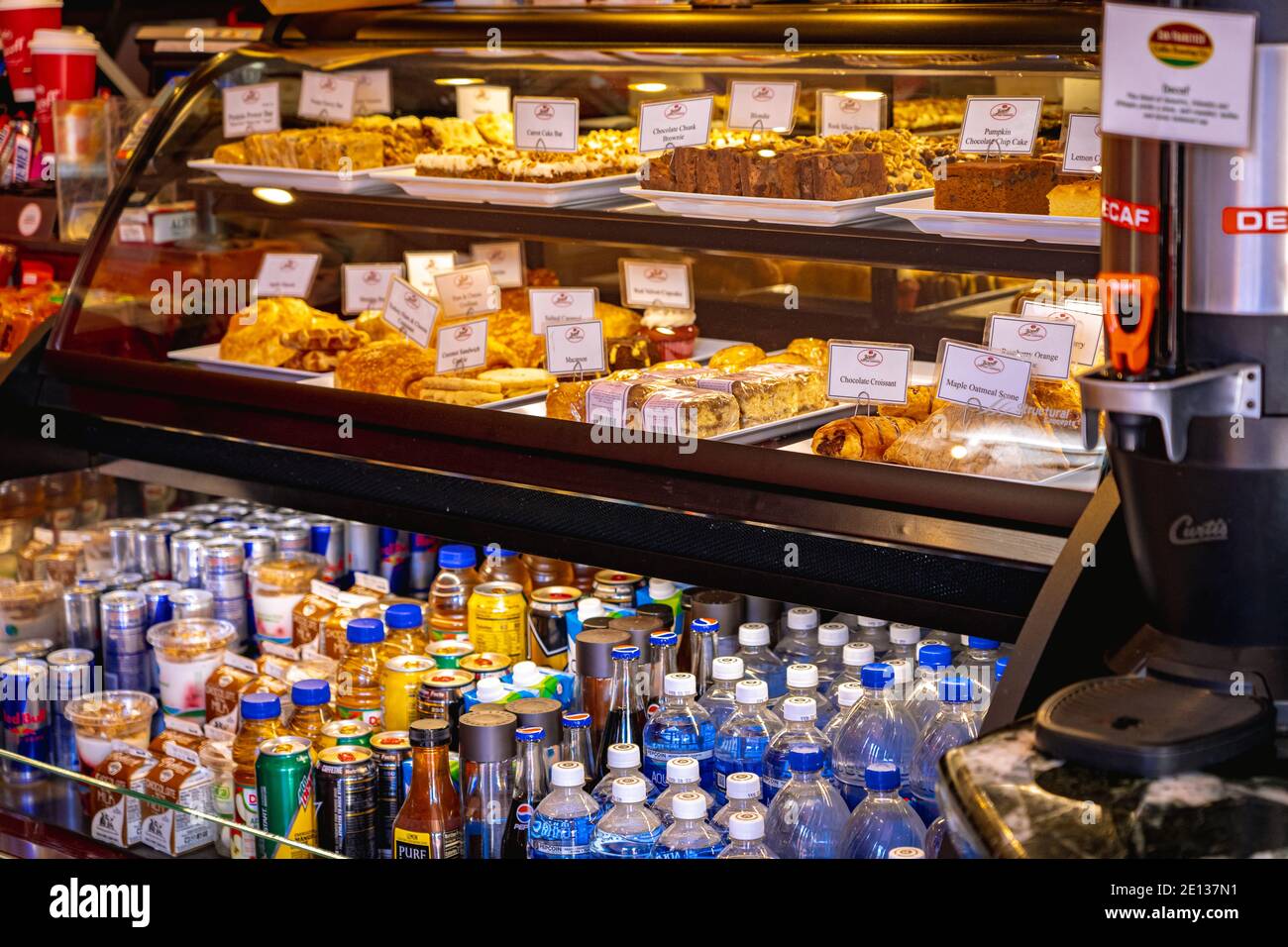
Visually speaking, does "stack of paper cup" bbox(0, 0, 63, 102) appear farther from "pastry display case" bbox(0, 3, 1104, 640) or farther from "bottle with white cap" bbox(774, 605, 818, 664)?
"bottle with white cap" bbox(774, 605, 818, 664)

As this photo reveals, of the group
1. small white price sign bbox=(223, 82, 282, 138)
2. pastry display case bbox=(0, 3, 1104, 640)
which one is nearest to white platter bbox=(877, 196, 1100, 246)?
pastry display case bbox=(0, 3, 1104, 640)

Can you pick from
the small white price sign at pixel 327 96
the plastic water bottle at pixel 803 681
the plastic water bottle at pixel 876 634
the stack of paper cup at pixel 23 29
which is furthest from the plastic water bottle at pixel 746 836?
the stack of paper cup at pixel 23 29

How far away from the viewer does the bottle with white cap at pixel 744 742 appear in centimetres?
234

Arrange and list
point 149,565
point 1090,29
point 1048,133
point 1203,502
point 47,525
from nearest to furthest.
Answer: point 1203,502 → point 1090,29 → point 1048,133 → point 149,565 → point 47,525

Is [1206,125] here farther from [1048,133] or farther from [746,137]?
[746,137]

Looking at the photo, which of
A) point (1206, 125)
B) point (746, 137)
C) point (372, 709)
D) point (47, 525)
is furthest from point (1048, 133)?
point (47, 525)

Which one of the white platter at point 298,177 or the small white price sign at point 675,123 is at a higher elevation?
the small white price sign at point 675,123

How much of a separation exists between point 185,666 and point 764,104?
1526 millimetres

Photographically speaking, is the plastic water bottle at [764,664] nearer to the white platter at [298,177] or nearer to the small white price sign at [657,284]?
the small white price sign at [657,284]

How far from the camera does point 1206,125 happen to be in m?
1.39

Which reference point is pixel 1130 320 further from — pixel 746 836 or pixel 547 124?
pixel 547 124

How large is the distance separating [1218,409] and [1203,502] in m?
0.10

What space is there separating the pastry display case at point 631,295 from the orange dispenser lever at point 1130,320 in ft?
1.86

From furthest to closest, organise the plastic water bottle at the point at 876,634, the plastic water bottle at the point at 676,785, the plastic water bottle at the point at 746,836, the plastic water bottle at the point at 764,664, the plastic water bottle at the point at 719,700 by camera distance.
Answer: the plastic water bottle at the point at 876,634 → the plastic water bottle at the point at 764,664 → the plastic water bottle at the point at 719,700 → the plastic water bottle at the point at 676,785 → the plastic water bottle at the point at 746,836
